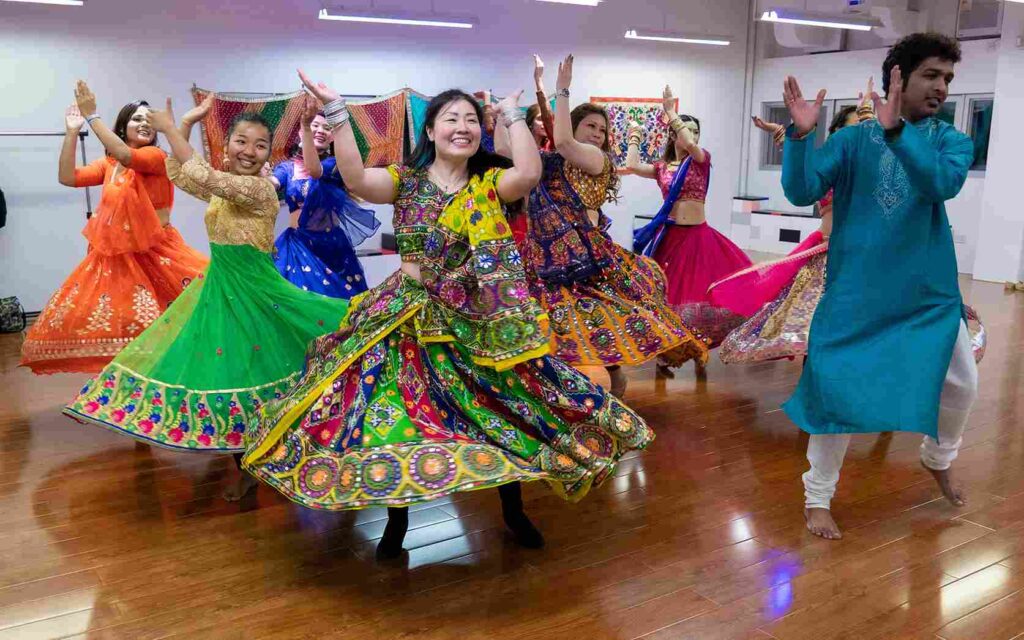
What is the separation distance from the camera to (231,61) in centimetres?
781

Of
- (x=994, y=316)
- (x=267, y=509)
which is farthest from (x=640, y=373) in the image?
(x=994, y=316)

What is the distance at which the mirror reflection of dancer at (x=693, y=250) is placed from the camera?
5.02 meters

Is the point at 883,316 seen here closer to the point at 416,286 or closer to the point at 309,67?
the point at 416,286

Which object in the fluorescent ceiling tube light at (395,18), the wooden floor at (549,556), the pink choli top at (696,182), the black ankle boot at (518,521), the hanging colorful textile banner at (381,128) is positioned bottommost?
the wooden floor at (549,556)

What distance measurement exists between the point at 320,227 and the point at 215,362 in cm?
148

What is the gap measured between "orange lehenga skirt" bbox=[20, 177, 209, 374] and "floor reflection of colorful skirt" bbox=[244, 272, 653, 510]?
6.07 feet

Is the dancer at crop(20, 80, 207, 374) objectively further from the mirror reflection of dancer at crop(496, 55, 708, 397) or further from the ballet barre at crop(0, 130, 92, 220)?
the ballet barre at crop(0, 130, 92, 220)

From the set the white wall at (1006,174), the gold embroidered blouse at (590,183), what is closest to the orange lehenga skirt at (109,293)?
the gold embroidered blouse at (590,183)

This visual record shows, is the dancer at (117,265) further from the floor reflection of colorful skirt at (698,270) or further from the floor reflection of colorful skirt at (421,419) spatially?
the floor reflection of colorful skirt at (698,270)

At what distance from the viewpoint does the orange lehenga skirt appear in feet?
13.6

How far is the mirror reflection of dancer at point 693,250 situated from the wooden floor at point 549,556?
1.22 metres

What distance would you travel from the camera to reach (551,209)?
3.93m

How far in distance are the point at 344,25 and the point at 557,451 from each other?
6.68m

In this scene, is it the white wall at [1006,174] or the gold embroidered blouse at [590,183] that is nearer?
the gold embroidered blouse at [590,183]
